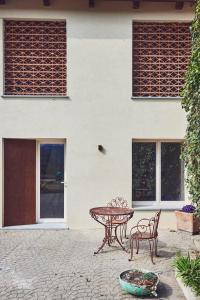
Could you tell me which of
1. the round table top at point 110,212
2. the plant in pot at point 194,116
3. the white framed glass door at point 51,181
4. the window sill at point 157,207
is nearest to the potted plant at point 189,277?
the plant in pot at point 194,116

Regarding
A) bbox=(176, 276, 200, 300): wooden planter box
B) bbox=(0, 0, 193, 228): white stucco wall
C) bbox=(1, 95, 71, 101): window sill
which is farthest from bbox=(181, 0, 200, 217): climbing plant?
bbox=(1, 95, 71, 101): window sill

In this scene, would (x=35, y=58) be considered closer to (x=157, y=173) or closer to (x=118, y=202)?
(x=118, y=202)

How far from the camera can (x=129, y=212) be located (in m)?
7.95

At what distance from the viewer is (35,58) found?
404 inches

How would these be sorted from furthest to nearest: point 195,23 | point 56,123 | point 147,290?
point 56,123, point 195,23, point 147,290

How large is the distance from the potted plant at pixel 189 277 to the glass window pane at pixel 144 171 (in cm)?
Result: 446

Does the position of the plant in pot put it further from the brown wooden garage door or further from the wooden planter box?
the brown wooden garage door

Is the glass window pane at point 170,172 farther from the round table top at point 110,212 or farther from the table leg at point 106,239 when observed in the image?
the table leg at point 106,239

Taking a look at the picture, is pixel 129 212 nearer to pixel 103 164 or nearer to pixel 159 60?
pixel 103 164

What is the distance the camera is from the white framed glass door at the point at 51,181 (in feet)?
34.3

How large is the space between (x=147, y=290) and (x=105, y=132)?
5405 mm

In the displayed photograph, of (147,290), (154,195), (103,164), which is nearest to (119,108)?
(103,164)

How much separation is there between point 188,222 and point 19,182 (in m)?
5.10

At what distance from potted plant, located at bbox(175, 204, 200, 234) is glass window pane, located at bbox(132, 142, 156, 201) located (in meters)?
1.00
